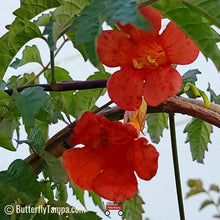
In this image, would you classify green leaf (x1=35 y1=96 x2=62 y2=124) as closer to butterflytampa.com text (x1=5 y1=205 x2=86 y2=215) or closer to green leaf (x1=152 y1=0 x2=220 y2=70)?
butterflytampa.com text (x1=5 y1=205 x2=86 y2=215)

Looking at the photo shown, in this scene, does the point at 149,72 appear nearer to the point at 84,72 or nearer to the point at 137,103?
the point at 137,103

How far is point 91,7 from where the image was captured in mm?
460

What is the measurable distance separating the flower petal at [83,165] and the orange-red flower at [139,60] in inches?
3.4

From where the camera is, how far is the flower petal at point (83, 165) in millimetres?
619

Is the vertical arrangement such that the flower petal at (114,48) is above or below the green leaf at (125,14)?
above

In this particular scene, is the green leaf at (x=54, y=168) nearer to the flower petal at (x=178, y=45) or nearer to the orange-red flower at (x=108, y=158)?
the orange-red flower at (x=108, y=158)

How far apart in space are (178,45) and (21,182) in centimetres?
24

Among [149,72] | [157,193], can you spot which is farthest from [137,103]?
[157,193]

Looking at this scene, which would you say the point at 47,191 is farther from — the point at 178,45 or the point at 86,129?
the point at 178,45

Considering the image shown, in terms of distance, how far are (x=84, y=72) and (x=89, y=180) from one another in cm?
227

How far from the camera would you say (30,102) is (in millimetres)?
578

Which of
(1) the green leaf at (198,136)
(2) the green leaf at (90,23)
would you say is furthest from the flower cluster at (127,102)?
(1) the green leaf at (198,136)

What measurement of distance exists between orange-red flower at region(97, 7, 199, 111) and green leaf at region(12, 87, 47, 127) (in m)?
0.08

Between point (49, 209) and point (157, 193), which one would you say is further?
point (157, 193)
